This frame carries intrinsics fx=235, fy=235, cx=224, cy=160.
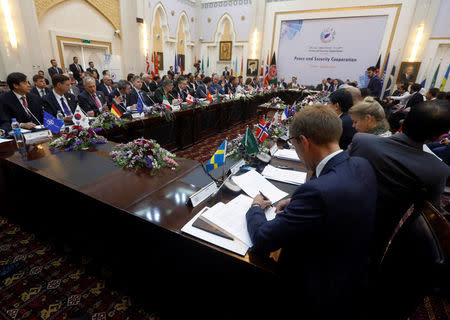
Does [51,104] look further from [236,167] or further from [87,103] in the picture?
[236,167]

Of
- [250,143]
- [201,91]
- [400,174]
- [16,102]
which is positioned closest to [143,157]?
[250,143]

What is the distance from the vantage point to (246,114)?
7.31 meters

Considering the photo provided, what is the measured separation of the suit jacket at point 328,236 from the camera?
2.61ft

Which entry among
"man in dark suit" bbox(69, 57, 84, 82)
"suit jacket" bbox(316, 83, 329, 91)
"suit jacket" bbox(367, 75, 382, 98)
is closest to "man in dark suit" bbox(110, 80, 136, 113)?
"man in dark suit" bbox(69, 57, 84, 82)

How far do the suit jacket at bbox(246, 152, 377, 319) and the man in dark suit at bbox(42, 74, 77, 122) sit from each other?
3378 millimetres

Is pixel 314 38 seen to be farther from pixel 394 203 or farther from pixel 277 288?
pixel 277 288

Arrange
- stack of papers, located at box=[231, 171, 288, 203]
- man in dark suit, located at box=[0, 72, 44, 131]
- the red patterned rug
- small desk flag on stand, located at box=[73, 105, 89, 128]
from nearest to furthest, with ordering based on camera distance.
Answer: stack of papers, located at box=[231, 171, 288, 203], the red patterned rug, small desk flag on stand, located at box=[73, 105, 89, 128], man in dark suit, located at box=[0, 72, 44, 131]

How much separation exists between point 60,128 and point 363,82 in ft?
35.5

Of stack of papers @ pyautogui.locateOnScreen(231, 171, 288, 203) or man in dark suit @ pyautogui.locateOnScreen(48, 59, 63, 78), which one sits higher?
man in dark suit @ pyautogui.locateOnScreen(48, 59, 63, 78)

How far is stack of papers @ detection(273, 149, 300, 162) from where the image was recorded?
212cm

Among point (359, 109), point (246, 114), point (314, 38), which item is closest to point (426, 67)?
point (314, 38)

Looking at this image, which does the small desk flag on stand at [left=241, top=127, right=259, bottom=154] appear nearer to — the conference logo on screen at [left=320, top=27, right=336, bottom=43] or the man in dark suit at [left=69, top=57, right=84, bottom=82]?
the man in dark suit at [left=69, top=57, right=84, bottom=82]

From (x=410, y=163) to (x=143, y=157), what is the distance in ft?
5.85

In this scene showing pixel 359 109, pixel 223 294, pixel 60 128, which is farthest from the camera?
pixel 60 128
